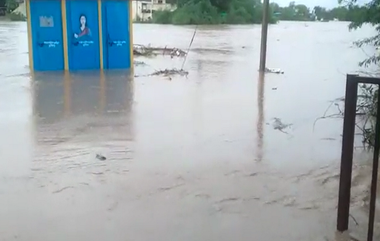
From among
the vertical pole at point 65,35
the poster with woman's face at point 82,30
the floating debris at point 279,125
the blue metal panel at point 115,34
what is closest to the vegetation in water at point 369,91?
the floating debris at point 279,125

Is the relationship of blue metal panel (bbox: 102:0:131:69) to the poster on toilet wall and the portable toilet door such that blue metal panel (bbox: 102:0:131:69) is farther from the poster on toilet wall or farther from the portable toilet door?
the portable toilet door

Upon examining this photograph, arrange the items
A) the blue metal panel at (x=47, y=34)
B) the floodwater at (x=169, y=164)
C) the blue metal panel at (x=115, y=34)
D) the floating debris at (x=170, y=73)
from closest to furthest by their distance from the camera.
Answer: the floodwater at (x=169, y=164)
the blue metal panel at (x=47, y=34)
the floating debris at (x=170, y=73)
the blue metal panel at (x=115, y=34)

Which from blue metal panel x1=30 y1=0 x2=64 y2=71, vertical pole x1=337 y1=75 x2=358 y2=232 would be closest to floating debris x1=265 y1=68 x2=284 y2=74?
blue metal panel x1=30 y1=0 x2=64 y2=71

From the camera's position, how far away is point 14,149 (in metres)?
7.16

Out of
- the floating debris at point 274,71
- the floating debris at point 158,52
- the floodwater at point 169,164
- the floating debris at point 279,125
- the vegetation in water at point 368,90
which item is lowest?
the floating debris at point 274,71

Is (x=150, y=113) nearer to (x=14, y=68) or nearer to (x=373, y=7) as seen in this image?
(x=373, y=7)

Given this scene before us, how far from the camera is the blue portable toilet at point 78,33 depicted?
15414mm

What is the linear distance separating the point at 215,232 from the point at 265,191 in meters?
1.18

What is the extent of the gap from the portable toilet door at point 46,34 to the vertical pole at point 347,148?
12.6 m

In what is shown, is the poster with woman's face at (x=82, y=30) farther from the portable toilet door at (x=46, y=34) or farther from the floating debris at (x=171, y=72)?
the floating debris at (x=171, y=72)

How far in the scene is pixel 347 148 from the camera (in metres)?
4.21

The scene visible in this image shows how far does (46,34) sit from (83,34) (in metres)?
1.04

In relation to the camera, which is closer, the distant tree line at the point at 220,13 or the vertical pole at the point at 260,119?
the vertical pole at the point at 260,119

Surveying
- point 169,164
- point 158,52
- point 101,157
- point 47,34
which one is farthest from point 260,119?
point 158,52
